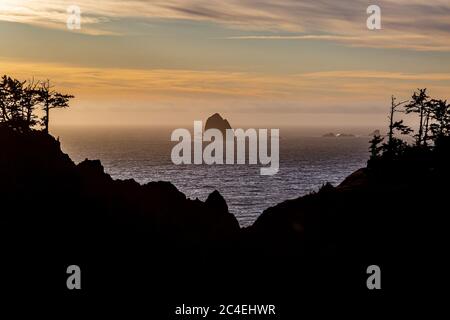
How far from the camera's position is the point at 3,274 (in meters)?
39.4

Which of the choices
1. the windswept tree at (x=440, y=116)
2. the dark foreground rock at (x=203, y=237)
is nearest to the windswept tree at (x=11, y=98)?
the dark foreground rock at (x=203, y=237)

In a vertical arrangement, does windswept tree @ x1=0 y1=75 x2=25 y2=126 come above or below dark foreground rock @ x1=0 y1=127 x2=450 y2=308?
above

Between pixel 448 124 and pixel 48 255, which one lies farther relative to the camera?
pixel 448 124

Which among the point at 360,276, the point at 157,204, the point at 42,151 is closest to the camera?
the point at 360,276

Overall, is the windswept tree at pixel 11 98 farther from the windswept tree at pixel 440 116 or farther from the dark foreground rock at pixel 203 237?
the windswept tree at pixel 440 116

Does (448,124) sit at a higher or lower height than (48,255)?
higher

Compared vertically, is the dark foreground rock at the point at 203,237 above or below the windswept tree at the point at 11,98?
below

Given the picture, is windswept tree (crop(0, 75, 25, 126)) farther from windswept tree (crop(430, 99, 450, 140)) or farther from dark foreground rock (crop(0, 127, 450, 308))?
windswept tree (crop(430, 99, 450, 140))

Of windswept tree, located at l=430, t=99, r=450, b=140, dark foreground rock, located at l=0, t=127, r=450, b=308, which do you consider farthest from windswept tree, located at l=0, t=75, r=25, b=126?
windswept tree, located at l=430, t=99, r=450, b=140
